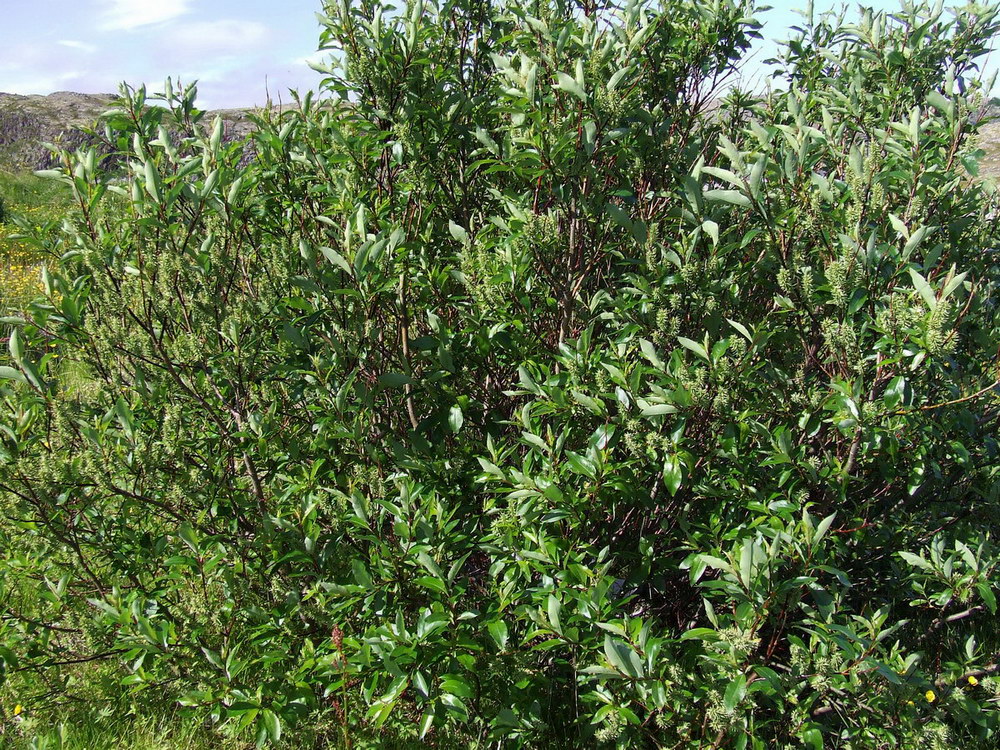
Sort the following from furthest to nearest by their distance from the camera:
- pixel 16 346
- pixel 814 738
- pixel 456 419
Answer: pixel 456 419
pixel 16 346
pixel 814 738

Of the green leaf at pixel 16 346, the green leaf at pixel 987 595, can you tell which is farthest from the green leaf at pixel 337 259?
the green leaf at pixel 987 595

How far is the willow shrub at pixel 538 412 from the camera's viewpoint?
2.18 m

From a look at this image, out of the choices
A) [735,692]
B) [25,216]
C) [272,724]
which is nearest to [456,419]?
[272,724]

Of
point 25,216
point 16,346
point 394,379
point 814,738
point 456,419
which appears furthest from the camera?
point 25,216

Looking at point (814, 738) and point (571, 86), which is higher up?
point (571, 86)

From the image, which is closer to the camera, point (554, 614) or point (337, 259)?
point (554, 614)

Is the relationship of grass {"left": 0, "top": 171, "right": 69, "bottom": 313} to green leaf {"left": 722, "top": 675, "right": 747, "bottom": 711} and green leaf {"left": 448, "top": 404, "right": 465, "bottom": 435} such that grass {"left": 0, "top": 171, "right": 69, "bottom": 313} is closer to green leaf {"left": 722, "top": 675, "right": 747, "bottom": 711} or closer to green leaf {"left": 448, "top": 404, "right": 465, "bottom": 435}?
green leaf {"left": 448, "top": 404, "right": 465, "bottom": 435}

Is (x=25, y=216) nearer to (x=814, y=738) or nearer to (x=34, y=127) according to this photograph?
(x=814, y=738)

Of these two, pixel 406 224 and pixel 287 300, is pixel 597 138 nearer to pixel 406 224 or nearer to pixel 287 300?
pixel 406 224

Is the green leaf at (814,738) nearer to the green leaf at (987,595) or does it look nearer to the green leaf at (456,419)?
the green leaf at (987,595)

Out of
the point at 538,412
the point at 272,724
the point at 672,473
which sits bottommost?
the point at 272,724

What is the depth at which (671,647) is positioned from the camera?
2441 millimetres

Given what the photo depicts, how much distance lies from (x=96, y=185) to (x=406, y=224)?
3.75ft

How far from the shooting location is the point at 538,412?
2.28 meters
